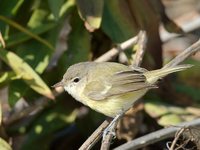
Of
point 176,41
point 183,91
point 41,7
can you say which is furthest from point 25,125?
point 176,41

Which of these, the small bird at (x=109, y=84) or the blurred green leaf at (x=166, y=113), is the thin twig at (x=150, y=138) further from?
the blurred green leaf at (x=166, y=113)

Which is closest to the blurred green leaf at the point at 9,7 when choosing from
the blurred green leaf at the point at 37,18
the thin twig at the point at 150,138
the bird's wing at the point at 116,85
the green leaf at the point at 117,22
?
the blurred green leaf at the point at 37,18

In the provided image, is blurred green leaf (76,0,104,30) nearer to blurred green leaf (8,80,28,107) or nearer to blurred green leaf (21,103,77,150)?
blurred green leaf (8,80,28,107)

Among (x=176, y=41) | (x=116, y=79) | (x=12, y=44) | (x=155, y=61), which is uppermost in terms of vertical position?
(x=12, y=44)

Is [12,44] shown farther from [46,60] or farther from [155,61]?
[155,61]

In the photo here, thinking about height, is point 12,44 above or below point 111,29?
above

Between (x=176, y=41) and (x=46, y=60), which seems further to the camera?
(x=176, y=41)

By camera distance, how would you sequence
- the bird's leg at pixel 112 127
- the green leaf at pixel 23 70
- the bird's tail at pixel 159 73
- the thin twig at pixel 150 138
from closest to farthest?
the thin twig at pixel 150 138 < the bird's leg at pixel 112 127 < the bird's tail at pixel 159 73 < the green leaf at pixel 23 70

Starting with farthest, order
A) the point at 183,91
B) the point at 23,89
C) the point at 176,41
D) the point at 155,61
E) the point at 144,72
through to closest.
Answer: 1. the point at 176,41
2. the point at 183,91
3. the point at 155,61
4. the point at 23,89
5. the point at 144,72
